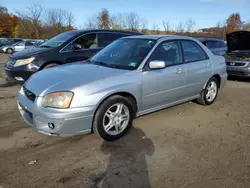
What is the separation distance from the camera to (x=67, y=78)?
3.38 m

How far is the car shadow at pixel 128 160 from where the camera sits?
259 cm

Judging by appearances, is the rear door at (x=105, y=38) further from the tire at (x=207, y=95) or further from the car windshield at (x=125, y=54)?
the tire at (x=207, y=95)

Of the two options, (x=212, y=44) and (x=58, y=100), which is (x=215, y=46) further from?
(x=58, y=100)

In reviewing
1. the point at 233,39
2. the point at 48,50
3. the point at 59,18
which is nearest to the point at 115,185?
the point at 48,50

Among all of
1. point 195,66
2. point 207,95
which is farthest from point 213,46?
point 195,66

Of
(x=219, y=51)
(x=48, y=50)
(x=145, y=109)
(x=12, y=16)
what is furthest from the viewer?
(x=12, y=16)

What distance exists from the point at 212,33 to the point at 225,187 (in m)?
31.8

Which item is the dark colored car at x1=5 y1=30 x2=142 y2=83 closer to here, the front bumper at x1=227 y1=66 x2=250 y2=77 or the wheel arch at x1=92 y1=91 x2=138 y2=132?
the wheel arch at x1=92 y1=91 x2=138 y2=132

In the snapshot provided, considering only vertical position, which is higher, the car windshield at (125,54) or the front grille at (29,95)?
the car windshield at (125,54)

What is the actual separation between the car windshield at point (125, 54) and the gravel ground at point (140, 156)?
3.75ft

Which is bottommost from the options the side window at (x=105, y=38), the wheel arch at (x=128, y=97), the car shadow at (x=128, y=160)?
the car shadow at (x=128, y=160)

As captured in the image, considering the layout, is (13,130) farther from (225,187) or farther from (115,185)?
(225,187)

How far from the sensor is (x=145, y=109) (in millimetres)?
3992

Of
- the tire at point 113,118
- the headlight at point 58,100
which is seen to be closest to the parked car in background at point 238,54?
the tire at point 113,118
